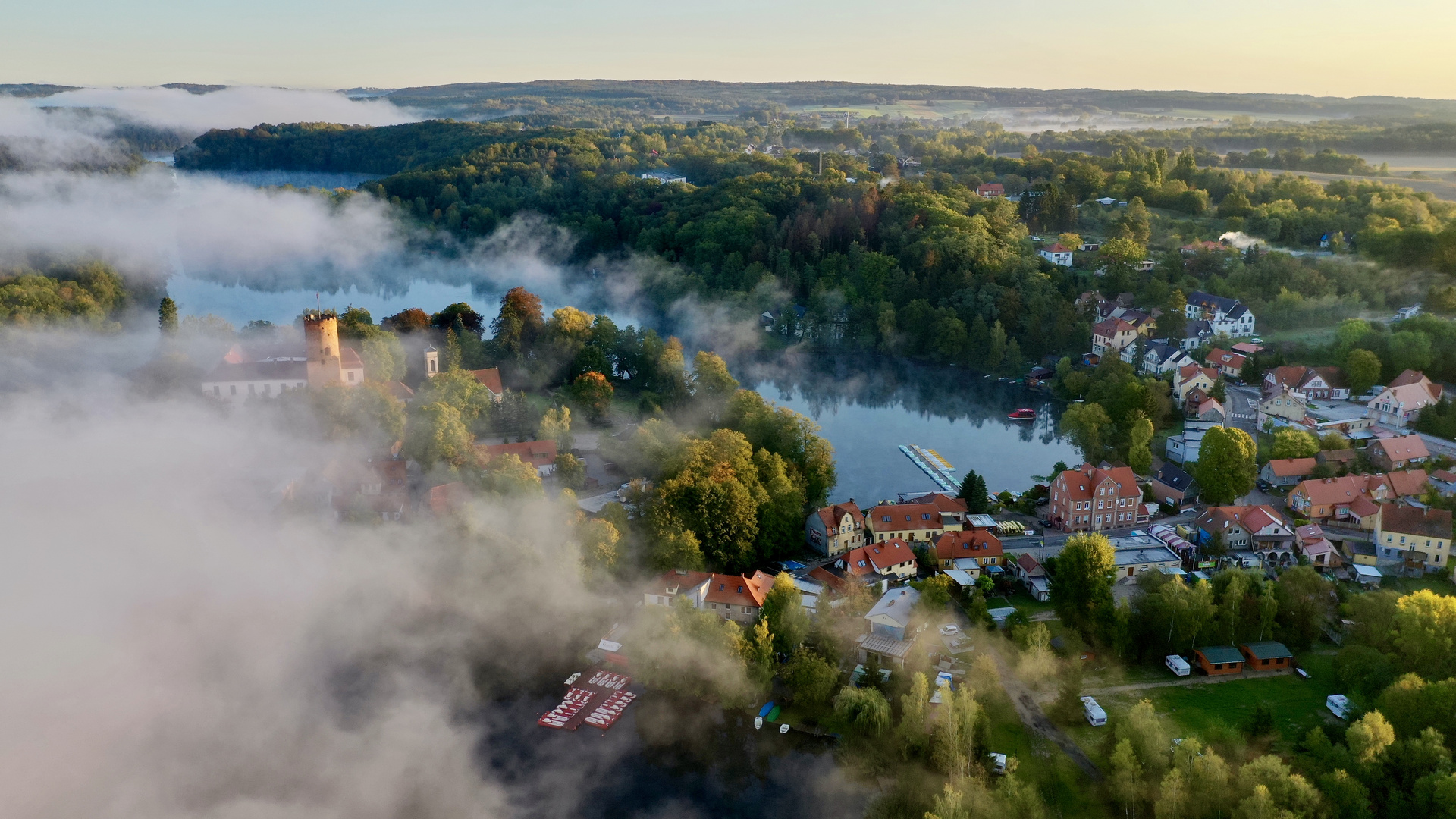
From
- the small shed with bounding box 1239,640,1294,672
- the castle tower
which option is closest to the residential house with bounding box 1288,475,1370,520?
the small shed with bounding box 1239,640,1294,672

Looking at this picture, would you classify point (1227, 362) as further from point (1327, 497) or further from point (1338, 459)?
point (1327, 497)

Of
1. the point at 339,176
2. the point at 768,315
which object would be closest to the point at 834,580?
the point at 768,315

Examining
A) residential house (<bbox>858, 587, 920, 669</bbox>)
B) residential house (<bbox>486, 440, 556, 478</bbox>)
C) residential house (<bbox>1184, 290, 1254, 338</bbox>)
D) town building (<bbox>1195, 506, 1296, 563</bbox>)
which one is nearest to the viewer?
residential house (<bbox>858, 587, 920, 669</bbox>)

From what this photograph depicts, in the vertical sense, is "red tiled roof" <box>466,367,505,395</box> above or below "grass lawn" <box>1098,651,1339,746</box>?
above

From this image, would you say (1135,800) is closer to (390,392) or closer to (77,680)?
(77,680)

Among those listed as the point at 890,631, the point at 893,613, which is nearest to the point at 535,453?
the point at 893,613

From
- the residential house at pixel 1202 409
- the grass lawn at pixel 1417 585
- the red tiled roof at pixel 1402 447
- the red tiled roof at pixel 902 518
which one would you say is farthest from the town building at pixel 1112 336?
the red tiled roof at pixel 902 518

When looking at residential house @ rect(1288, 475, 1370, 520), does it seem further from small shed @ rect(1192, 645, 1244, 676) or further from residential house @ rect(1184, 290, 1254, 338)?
residential house @ rect(1184, 290, 1254, 338)
